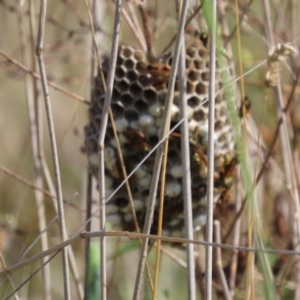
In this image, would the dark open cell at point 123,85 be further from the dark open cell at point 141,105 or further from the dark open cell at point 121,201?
the dark open cell at point 121,201

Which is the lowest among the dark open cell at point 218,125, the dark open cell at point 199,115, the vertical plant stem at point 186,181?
the vertical plant stem at point 186,181

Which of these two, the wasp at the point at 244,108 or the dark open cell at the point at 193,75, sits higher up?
the dark open cell at the point at 193,75

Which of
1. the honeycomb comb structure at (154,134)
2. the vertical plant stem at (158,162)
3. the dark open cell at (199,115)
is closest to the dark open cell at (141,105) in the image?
the honeycomb comb structure at (154,134)

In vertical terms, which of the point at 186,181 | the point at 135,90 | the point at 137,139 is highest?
the point at 135,90

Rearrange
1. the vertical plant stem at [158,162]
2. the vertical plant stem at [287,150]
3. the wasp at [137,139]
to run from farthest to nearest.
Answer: the vertical plant stem at [287,150] < the wasp at [137,139] < the vertical plant stem at [158,162]

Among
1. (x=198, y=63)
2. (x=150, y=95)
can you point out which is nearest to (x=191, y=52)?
(x=198, y=63)

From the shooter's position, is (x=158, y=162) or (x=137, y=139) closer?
(x=158, y=162)

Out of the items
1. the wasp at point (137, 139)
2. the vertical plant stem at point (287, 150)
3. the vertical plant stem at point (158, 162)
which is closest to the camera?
the vertical plant stem at point (158, 162)

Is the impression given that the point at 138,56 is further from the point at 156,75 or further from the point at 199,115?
the point at 199,115

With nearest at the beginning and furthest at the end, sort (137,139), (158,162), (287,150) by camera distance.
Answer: (158,162) → (137,139) → (287,150)
